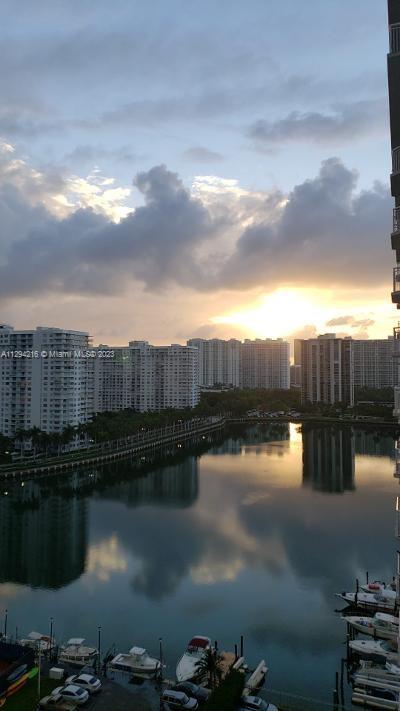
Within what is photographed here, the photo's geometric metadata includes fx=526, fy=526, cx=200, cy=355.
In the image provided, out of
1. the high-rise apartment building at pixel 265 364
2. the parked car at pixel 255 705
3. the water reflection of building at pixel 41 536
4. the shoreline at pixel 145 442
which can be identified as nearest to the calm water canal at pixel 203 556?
the water reflection of building at pixel 41 536

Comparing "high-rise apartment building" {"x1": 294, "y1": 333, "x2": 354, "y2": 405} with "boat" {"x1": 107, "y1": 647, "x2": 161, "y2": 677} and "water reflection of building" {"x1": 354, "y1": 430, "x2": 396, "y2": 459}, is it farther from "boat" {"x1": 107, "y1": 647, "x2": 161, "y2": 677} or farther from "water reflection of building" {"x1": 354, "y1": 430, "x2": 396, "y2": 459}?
"boat" {"x1": 107, "y1": 647, "x2": 161, "y2": 677}

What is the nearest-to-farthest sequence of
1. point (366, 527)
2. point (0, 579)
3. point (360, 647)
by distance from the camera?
point (360, 647) < point (0, 579) < point (366, 527)

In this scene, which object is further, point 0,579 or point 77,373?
point 77,373

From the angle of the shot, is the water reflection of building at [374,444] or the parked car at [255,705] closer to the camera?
the parked car at [255,705]

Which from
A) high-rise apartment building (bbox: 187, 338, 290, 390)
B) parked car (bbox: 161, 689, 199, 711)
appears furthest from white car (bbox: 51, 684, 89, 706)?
high-rise apartment building (bbox: 187, 338, 290, 390)

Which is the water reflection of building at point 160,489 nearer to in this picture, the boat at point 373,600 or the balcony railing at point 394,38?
the boat at point 373,600

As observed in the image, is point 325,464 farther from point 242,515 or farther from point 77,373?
point 77,373

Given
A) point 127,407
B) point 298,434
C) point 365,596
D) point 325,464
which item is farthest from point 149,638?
point 127,407
